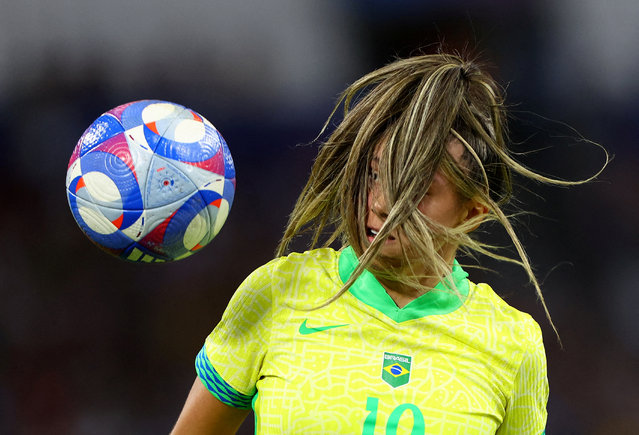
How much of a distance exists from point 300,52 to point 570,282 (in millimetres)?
2332

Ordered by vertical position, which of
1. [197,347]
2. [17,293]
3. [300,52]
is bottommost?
[197,347]

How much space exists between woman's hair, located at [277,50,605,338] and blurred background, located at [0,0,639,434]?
316cm

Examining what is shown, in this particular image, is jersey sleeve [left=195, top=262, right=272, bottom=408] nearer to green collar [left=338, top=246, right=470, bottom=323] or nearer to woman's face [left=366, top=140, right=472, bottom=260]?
green collar [left=338, top=246, right=470, bottom=323]

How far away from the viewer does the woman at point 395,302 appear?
1.78 m

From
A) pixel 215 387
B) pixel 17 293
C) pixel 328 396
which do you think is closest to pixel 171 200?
pixel 215 387

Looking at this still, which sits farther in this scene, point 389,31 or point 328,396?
point 389,31

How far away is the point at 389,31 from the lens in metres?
5.45

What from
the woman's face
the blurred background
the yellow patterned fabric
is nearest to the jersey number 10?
the yellow patterned fabric

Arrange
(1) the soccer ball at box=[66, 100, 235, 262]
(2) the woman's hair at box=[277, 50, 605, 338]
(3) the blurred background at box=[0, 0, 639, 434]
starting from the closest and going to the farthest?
(2) the woman's hair at box=[277, 50, 605, 338], (1) the soccer ball at box=[66, 100, 235, 262], (3) the blurred background at box=[0, 0, 639, 434]

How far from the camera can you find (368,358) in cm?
184

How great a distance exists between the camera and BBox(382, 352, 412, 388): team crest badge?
182 centimetres

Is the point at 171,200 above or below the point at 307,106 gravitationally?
above

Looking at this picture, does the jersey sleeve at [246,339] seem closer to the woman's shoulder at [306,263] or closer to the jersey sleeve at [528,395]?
the woman's shoulder at [306,263]

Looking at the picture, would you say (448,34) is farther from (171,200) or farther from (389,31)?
(171,200)
